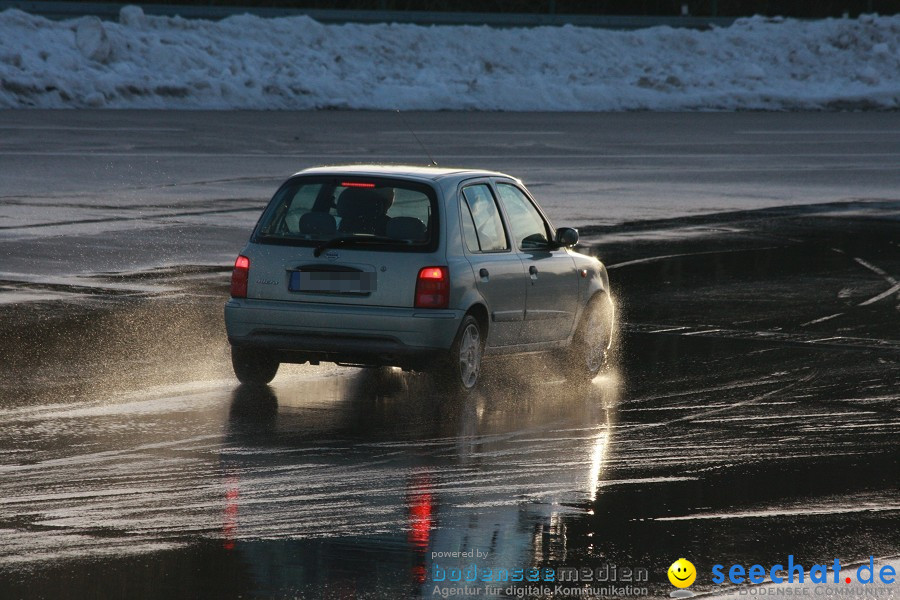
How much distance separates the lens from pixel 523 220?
11.4m

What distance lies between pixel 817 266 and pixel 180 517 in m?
12.9

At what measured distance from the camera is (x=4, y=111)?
42.3 meters

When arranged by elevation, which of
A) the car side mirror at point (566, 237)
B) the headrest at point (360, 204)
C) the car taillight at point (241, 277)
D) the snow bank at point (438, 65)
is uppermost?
the headrest at point (360, 204)

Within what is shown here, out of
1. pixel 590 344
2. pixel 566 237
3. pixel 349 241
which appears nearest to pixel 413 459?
pixel 349 241

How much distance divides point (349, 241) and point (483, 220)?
3.60 feet

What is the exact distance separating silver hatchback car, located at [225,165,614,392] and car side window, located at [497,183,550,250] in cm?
8

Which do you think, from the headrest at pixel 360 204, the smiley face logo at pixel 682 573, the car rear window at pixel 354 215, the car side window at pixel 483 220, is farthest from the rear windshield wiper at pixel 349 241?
the smiley face logo at pixel 682 573

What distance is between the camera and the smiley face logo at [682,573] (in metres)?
6.00

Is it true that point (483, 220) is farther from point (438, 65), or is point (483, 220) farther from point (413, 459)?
point (438, 65)

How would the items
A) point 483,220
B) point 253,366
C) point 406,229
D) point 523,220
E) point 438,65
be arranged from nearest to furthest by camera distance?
point 406,229 < point 253,366 < point 483,220 < point 523,220 < point 438,65

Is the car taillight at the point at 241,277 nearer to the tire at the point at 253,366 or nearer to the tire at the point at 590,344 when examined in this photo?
the tire at the point at 253,366

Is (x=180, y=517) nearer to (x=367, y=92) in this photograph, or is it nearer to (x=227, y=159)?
(x=227, y=159)

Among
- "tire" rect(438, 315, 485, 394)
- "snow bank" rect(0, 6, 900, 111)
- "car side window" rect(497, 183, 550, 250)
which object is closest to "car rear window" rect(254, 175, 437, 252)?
"tire" rect(438, 315, 485, 394)

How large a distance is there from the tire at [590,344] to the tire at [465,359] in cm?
113
